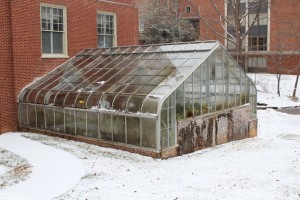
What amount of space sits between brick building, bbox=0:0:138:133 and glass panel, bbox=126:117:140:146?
238 inches

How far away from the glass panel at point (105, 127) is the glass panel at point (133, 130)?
0.87 m

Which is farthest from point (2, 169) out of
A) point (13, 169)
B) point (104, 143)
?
point (104, 143)

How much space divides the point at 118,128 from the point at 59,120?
9.93 ft

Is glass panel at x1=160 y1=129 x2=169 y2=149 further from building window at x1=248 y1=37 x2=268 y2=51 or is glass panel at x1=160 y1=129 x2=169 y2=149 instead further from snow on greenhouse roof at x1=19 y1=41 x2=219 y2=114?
building window at x1=248 y1=37 x2=268 y2=51

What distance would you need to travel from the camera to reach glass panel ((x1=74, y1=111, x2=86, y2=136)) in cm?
1364

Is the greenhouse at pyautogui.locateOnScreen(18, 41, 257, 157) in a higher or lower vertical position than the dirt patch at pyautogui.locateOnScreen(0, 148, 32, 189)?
higher

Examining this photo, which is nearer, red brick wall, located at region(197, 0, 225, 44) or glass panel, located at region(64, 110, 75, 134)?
glass panel, located at region(64, 110, 75, 134)

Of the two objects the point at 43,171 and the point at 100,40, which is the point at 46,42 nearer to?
the point at 100,40

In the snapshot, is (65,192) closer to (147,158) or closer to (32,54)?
(147,158)

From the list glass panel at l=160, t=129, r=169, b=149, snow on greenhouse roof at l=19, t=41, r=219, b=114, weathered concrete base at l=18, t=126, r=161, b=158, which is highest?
snow on greenhouse roof at l=19, t=41, r=219, b=114

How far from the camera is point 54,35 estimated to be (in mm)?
17438

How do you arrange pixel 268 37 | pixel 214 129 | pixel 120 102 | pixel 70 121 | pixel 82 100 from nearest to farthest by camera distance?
pixel 120 102, pixel 82 100, pixel 70 121, pixel 214 129, pixel 268 37

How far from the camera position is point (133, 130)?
12273 millimetres

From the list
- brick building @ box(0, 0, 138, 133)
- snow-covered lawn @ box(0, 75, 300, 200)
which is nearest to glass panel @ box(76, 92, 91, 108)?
snow-covered lawn @ box(0, 75, 300, 200)
